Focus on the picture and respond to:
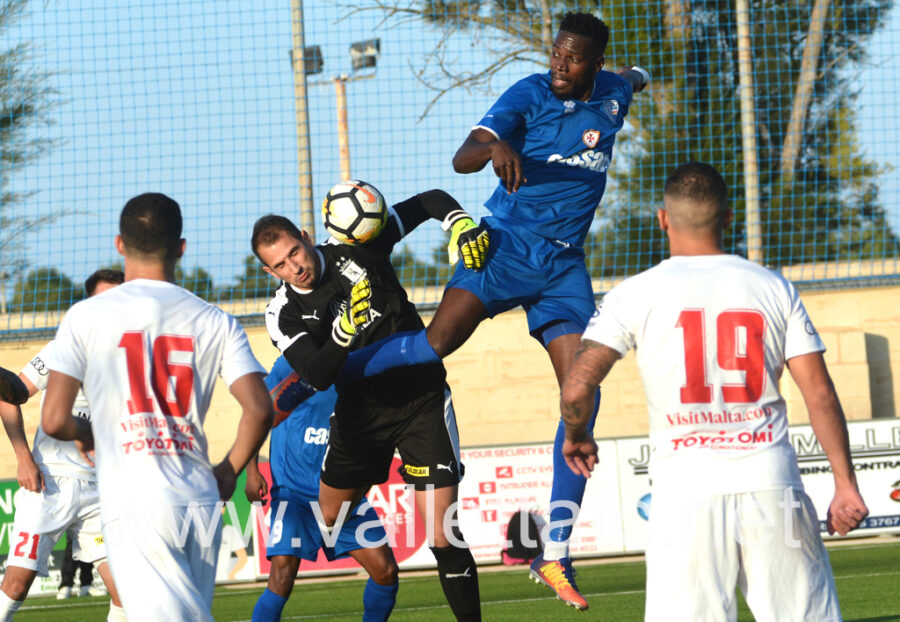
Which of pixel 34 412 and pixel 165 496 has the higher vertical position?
pixel 165 496

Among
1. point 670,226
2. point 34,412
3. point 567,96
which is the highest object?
point 567,96

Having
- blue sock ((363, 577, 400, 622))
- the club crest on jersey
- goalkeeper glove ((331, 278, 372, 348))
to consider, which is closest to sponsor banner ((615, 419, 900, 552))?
blue sock ((363, 577, 400, 622))

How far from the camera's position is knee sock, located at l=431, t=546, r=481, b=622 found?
632 cm

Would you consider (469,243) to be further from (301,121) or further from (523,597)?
(301,121)

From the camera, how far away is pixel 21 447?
721 centimetres

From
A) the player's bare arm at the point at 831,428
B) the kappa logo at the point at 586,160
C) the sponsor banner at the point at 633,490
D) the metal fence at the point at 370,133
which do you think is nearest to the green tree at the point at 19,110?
the metal fence at the point at 370,133

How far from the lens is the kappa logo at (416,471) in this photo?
6406mm

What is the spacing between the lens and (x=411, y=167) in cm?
1464

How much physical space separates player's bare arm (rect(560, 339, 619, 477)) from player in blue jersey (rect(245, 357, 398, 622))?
2.37 m

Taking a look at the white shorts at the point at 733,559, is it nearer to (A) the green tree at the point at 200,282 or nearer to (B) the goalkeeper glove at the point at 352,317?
(B) the goalkeeper glove at the point at 352,317

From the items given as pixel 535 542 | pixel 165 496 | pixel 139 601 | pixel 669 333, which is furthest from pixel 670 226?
pixel 535 542

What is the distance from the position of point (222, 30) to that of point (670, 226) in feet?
37.0

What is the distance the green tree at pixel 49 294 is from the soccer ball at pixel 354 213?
8.99 metres

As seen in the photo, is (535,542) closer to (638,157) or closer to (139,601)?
(638,157)
